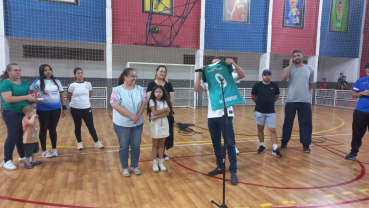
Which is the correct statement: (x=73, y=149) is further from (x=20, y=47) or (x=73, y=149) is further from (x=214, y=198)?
(x=20, y=47)

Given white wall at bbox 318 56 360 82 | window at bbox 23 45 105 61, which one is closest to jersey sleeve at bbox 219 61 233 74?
window at bbox 23 45 105 61

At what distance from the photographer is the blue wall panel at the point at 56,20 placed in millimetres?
9531

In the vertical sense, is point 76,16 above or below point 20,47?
above

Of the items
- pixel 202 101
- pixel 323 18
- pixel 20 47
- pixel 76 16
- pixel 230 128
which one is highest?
pixel 323 18

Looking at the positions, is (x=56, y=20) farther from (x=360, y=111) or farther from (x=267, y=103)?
(x=360, y=111)

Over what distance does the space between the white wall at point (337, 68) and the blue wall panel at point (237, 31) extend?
5544mm

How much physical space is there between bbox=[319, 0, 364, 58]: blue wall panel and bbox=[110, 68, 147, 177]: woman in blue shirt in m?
14.3

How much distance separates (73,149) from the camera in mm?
4504

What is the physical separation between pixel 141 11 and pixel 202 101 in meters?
5.53

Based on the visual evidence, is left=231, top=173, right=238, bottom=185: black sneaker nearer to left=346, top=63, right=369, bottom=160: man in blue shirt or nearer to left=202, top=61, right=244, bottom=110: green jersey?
left=202, top=61, right=244, bottom=110: green jersey

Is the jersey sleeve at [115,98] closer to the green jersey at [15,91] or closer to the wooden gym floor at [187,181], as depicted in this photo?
the wooden gym floor at [187,181]

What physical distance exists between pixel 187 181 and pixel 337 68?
54.0ft

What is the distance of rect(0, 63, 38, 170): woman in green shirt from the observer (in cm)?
322

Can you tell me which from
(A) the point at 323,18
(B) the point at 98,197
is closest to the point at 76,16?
(B) the point at 98,197
